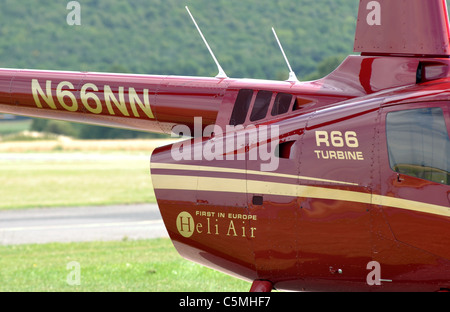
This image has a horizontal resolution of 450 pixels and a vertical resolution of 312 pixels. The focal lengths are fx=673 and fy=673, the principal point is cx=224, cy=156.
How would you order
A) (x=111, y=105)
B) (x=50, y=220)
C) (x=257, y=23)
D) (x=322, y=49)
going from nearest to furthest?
(x=111, y=105) → (x=50, y=220) → (x=322, y=49) → (x=257, y=23)

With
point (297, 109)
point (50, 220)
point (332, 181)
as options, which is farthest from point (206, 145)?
point (50, 220)

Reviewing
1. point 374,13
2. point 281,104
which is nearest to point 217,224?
point 281,104

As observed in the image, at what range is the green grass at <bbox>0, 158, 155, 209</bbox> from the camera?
24.7m

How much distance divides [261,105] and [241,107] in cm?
21

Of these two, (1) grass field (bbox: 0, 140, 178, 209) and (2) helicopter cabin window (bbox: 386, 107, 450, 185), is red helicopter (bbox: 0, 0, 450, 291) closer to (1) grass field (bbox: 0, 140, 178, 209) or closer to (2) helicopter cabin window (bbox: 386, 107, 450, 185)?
(2) helicopter cabin window (bbox: 386, 107, 450, 185)

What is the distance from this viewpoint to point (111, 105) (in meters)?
7.21

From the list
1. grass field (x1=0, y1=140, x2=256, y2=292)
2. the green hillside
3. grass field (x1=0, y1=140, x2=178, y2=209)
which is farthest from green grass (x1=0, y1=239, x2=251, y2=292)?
the green hillside

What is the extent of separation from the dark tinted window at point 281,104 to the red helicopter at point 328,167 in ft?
0.04

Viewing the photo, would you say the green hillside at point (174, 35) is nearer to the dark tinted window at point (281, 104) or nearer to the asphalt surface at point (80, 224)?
the asphalt surface at point (80, 224)

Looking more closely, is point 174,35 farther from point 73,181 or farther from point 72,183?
point 72,183

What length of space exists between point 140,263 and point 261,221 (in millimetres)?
6423

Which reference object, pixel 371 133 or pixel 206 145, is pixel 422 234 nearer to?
pixel 371 133

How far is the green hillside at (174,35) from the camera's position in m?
120

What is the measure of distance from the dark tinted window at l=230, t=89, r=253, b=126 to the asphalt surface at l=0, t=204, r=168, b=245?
10040mm
